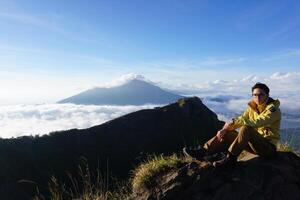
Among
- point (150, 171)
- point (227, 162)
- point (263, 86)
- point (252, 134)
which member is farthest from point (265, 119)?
point (150, 171)

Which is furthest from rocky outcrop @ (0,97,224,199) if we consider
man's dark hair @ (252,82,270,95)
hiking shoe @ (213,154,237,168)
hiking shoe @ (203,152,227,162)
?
hiking shoe @ (213,154,237,168)

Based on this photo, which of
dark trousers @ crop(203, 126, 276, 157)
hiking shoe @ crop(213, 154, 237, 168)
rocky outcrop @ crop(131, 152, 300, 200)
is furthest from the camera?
dark trousers @ crop(203, 126, 276, 157)

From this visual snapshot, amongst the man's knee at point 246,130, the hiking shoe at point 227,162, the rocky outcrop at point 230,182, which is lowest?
the rocky outcrop at point 230,182

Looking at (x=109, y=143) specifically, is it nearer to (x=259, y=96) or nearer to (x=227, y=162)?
(x=259, y=96)

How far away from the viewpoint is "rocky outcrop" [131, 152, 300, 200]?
7432 millimetres

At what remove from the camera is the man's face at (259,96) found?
864 centimetres

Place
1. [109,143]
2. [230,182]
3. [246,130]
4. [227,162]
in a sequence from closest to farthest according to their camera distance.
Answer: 1. [230,182]
2. [227,162]
3. [246,130]
4. [109,143]

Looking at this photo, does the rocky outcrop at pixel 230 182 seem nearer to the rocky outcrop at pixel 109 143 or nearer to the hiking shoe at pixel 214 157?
the hiking shoe at pixel 214 157

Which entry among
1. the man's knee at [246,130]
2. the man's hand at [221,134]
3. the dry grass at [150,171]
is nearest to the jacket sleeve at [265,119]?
the man's knee at [246,130]

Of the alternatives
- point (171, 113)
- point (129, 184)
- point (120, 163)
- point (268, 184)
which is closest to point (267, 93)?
point (268, 184)

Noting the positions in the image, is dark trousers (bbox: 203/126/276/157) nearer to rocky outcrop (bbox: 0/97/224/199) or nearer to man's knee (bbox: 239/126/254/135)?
man's knee (bbox: 239/126/254/135)

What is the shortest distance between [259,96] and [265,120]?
0.64 meters

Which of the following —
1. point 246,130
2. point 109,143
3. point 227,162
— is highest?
point 246,130

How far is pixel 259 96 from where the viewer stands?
8672 millimetres
